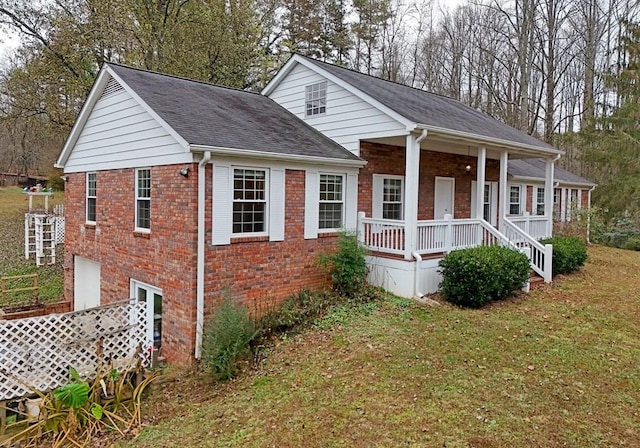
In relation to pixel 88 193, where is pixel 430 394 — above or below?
below

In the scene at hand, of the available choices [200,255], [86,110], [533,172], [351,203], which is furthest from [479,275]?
[533,172]

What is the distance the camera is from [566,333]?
25.6 feet

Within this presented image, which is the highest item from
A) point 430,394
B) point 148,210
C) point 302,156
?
point 302,156

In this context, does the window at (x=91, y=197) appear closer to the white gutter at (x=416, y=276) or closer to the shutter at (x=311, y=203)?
the shutter at (x=311, y=203)

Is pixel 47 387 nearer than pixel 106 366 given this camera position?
Yes

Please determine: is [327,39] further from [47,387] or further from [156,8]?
[47,387]

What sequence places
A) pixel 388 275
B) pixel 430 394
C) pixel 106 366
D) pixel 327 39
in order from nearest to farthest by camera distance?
pixel 430 394, pixel 106 366, pixel 388 275, pixel 327 39

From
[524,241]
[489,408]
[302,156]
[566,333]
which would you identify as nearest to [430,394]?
[489,408]

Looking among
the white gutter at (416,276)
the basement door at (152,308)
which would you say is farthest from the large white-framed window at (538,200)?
the basement door at (152,308)

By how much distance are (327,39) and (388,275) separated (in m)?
19.9

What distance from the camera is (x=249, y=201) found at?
8.91 meters

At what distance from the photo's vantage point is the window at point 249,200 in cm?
876

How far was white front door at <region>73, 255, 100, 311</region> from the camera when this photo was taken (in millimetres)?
11766

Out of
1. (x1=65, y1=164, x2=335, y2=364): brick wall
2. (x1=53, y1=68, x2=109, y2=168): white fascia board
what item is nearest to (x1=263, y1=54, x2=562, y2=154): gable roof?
(x1=65, y1=164, x2=335, y2=364): brick wall
